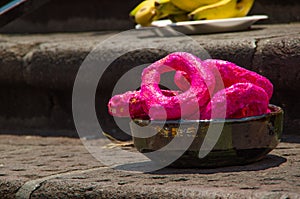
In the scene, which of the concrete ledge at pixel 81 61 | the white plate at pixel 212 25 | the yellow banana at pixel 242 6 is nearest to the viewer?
the concrete ledge at pixel 81 61

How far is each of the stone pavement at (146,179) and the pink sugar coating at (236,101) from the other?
5.7 inches

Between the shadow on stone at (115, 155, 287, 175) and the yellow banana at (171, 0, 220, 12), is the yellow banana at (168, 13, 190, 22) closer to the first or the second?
the yellow banana at (171, 0, 220, 12)

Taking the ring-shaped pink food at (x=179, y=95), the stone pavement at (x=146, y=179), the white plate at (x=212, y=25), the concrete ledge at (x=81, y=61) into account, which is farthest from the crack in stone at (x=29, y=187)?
the white plate at (x=212, y=25)

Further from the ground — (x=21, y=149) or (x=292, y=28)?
(x=292, y=28)

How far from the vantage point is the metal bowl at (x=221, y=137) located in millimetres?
1879

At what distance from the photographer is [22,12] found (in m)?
2.59

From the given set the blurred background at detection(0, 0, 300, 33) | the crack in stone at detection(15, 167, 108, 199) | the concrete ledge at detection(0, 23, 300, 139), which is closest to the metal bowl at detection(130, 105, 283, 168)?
the crack in stone at detection(15, 167, 108, 199)

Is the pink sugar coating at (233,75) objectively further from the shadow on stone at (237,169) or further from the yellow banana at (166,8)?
the yellow banana at (166,8)

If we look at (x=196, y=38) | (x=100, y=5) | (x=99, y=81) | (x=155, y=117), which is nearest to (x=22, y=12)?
(x=99, y=81)

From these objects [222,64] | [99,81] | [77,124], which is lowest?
[77,124]

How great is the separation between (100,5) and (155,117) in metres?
1.84

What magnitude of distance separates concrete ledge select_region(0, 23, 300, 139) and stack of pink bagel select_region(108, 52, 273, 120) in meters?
0.44

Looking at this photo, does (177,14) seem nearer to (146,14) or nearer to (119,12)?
(146,14)

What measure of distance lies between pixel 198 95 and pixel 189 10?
45.9 inches
